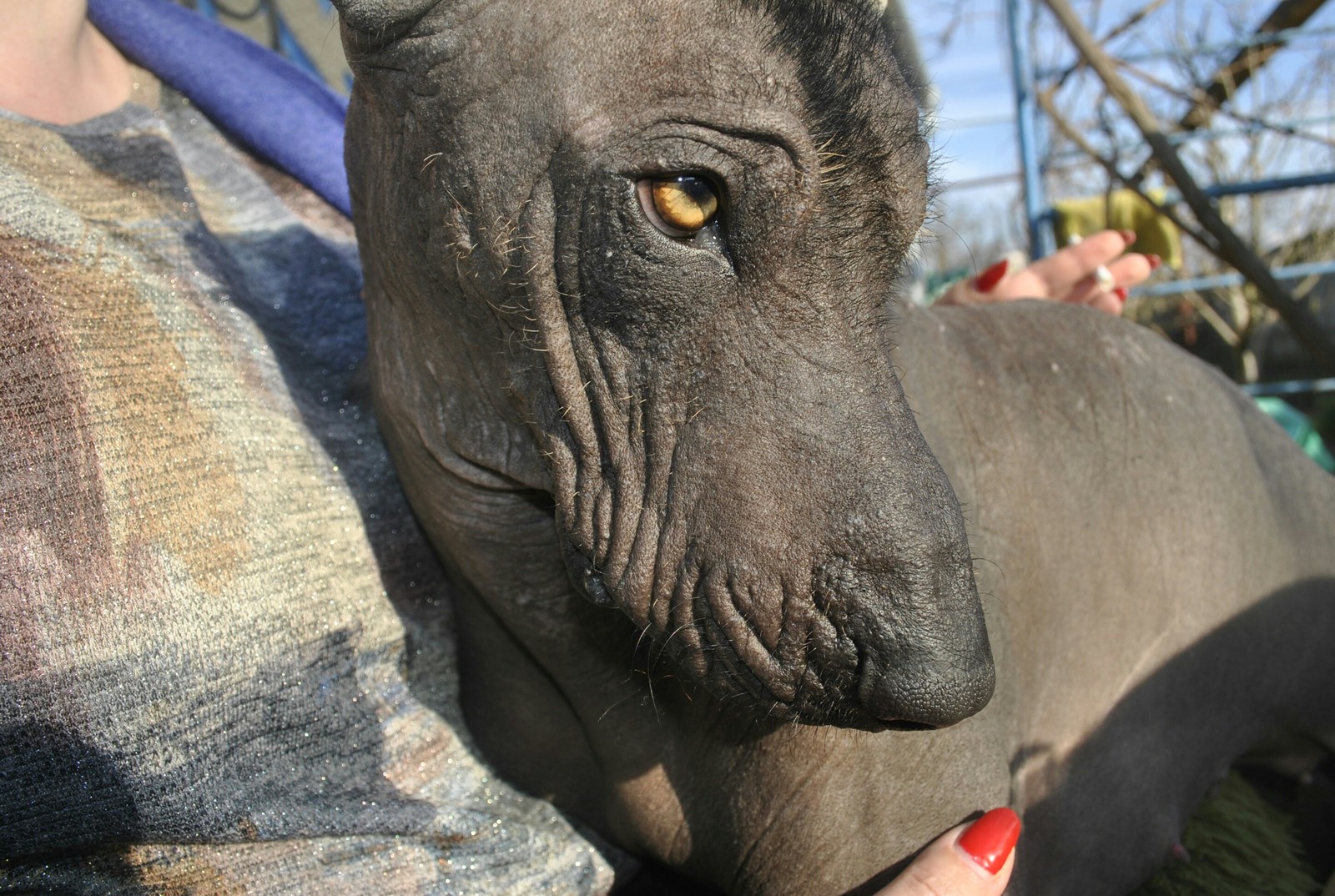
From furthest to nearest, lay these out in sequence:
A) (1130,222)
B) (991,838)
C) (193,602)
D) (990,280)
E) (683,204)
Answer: (1130,222) < (990,280) < (991,838) < (193,602) < (683,204)

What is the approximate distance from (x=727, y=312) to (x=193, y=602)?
0.64 metres

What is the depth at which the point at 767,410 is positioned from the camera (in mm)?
956

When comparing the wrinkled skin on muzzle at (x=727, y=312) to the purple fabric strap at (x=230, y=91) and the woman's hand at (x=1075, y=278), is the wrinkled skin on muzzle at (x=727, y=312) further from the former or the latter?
the woman's hand at (x=1075, y=278)

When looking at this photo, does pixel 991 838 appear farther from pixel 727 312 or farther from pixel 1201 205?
pixel 1201 205

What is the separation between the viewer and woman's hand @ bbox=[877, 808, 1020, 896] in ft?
3.78

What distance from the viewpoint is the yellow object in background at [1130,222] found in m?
4.51

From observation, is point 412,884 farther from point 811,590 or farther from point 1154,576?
point 1154,576

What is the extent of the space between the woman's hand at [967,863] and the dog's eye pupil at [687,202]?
29.4 inches

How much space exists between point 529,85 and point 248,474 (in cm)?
56

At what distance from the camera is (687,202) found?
0.95 meters

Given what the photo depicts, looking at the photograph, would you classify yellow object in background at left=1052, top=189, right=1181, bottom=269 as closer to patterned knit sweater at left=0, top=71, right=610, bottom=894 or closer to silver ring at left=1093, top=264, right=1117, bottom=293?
silver ring at left=1093, top=264, right=1117, bottom=293

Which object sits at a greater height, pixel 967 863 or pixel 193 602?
pixel 193 602

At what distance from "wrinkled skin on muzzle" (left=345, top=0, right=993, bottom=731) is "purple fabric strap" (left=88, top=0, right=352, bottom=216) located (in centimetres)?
73

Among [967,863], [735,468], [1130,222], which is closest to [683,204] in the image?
[735,468]
